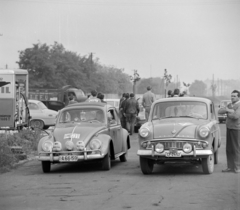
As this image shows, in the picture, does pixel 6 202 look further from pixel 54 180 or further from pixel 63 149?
pixel 63 149

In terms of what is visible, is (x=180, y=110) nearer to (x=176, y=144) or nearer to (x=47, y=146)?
(x=176, y=144)

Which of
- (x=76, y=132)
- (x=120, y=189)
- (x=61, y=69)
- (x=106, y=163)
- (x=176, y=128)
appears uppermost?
(x=61, y=69)

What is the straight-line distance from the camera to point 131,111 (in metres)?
23.0

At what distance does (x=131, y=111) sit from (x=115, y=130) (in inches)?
399

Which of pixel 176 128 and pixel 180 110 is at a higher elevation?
pixel 180 110

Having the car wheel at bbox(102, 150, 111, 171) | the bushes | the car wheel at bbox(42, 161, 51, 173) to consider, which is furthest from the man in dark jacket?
the car wheel at bbox(42, 161, 51, 173)

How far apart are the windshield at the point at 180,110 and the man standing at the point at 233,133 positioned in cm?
80

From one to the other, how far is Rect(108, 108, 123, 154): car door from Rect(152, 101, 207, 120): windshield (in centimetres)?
116

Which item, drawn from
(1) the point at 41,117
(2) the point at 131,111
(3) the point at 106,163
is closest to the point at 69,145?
(3) the point at 106,163

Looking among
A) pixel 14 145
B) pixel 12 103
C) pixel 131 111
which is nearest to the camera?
pixel 14 145

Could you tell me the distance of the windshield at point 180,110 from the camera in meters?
11.8

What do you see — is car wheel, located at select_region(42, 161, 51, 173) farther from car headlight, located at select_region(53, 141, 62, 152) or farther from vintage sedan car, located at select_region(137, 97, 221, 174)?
vintage sedan car, located at select_region(137, 97, 221, 174)

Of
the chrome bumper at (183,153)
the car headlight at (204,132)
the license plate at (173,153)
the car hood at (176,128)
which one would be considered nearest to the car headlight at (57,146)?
the chrome bumper at (183,153)

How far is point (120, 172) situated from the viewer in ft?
37.3
